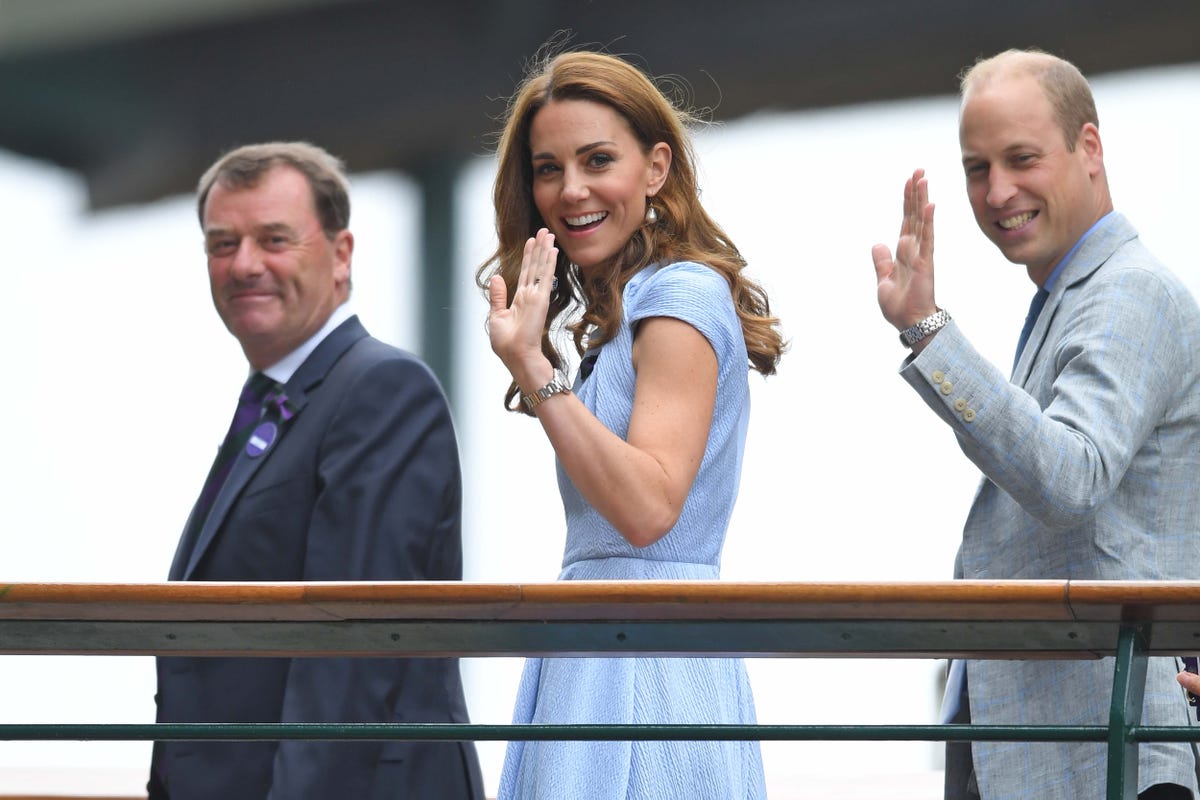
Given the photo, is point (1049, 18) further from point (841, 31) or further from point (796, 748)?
point (796, 748)

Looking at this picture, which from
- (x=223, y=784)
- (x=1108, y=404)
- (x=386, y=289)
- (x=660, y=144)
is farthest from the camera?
(x=386, y=289)

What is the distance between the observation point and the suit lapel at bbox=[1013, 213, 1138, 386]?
1799 mm

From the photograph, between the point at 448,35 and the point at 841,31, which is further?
the point at 448,35

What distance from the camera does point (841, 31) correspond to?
432cm

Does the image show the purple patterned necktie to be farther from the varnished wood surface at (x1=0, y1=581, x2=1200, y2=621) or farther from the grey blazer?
the grey blazer

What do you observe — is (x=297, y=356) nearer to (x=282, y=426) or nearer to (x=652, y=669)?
(x=282, y=426)

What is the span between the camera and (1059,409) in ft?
5.41

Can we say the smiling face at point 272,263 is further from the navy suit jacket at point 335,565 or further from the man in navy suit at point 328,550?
the navy suit jacket at point 335,565

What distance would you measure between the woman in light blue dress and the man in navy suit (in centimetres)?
38

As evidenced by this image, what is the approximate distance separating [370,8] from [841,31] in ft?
4.23

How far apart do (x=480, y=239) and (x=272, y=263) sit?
6.69ft

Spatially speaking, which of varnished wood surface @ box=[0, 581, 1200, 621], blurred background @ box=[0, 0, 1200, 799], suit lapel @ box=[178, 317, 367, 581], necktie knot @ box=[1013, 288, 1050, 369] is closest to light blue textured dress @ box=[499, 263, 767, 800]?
varnished wood surface @ box=[0, 581, 1200, 621]

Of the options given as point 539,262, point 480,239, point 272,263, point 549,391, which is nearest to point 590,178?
point 539,262

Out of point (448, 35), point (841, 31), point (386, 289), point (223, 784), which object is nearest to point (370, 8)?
point (448, 35)
